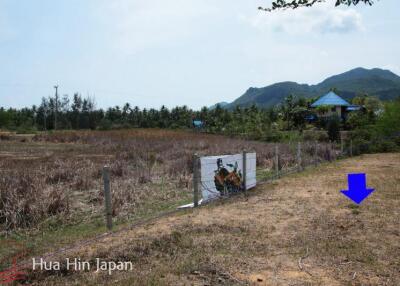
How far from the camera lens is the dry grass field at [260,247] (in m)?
3.89

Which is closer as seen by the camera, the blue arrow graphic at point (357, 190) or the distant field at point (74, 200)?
the distant field at point (74, 200)

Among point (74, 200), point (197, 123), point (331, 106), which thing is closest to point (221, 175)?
point (74, 200)

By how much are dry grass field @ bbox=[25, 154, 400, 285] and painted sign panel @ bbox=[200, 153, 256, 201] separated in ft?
1.44

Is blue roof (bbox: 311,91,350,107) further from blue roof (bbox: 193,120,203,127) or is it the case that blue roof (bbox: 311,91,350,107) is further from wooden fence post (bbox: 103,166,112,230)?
wooden fence post (bbox: 103,166,112,230)

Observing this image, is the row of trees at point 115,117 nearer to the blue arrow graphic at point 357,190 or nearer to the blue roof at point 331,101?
the blue roof at point 331,101

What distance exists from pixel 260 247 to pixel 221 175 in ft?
10.8

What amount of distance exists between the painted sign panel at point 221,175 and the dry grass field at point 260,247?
0.44 metres

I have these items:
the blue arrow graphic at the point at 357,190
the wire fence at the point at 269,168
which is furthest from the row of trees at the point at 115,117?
the blue arrow graphic at the point at 357,190

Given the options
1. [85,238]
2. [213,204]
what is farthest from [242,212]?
[85,238]

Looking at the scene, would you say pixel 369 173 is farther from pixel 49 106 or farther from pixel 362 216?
pixel 49 106

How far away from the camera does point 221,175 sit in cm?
809

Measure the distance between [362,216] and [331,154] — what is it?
12.4 metres

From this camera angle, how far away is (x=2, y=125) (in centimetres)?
5397

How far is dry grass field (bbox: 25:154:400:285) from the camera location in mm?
3891
